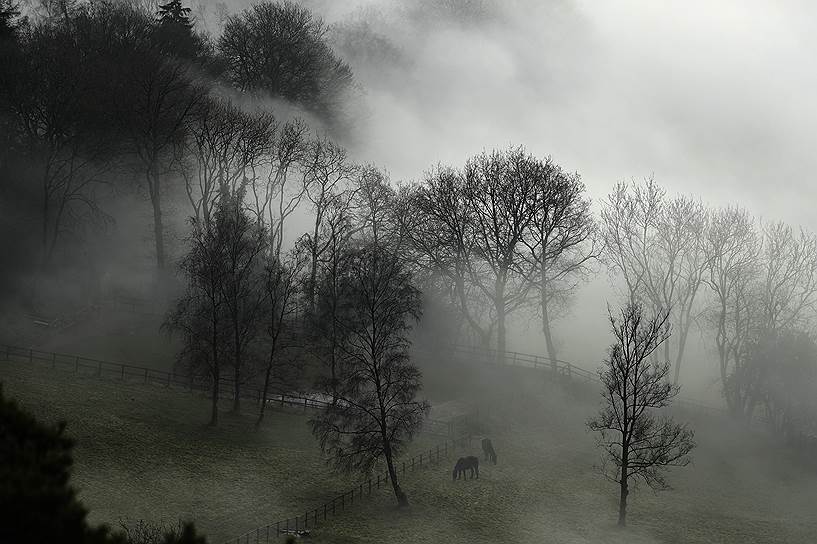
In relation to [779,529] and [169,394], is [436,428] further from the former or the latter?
[779,529]

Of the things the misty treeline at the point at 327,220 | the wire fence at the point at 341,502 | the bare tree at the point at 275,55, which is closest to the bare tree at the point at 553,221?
the misty treeline at the point at 327,220

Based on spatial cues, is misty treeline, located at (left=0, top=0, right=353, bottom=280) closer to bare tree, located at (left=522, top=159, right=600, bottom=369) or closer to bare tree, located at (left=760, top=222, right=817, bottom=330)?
bare tree, located at (left=522, top=159, right=600, bottom=369)

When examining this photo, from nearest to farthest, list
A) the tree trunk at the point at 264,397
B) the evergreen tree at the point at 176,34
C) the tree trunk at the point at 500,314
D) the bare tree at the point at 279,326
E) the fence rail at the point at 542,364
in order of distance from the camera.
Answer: the tree trunk at the point at 264,397, the bare tree at the point at 279,326, the tree trunk at the point at 500,314, the fence rail at the point at 542,364, the evergreen tree at the point at 176,34

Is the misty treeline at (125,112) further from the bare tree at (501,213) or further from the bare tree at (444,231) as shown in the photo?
the bare tree at (501,213)

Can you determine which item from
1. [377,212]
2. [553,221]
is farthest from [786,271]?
[377,212]

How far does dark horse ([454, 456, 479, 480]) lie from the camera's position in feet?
121

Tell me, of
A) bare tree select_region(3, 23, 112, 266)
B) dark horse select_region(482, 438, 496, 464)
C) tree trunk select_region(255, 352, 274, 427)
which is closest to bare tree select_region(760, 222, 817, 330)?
dark horse select_region(482, 438, 496, 464)

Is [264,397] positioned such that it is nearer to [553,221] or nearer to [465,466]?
[465,466]

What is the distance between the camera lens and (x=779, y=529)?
112 ft

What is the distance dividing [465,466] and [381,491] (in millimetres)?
4675

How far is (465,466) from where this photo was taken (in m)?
37.1

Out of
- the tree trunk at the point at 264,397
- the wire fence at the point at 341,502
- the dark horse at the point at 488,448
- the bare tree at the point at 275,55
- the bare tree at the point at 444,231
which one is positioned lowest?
the wire fence at the point at 341,502

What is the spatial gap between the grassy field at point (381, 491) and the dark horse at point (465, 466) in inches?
33.0

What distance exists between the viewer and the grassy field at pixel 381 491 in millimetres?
30578
